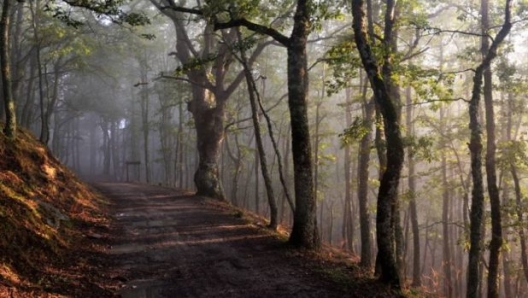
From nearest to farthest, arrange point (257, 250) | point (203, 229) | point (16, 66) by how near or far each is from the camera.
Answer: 1. point (257, 250)
2. point (203, 229)
3. point (16, 66)

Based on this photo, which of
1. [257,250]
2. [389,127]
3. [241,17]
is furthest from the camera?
[241,17]

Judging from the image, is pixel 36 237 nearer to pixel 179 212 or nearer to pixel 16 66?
pixel 179 212

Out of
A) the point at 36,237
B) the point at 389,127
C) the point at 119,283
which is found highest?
the point at 389,127

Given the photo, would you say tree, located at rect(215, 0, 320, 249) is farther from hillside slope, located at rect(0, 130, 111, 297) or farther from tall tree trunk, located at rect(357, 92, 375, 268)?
hillside slope, located at rect(0, 130, 111, 297)

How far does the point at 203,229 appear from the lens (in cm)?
1417

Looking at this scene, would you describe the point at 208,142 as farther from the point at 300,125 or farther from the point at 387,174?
the point at 387,174

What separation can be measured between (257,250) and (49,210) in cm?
591

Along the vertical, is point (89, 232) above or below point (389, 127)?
below

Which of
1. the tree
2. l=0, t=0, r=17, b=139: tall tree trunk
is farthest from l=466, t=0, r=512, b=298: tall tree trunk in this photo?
l=0, t=0, r=17, b=139: tall tree trunk

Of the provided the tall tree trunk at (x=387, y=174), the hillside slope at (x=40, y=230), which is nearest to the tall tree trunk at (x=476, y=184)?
the tall tree trunk at (x=387, y=174)

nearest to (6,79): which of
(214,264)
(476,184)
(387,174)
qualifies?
(214,264)

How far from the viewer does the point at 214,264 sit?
32.5 ft

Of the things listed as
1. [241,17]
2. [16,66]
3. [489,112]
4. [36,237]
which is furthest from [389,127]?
[16,66]

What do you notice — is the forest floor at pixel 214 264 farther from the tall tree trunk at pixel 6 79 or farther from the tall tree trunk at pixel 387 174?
the tall tree trunk at pixel 6 79
